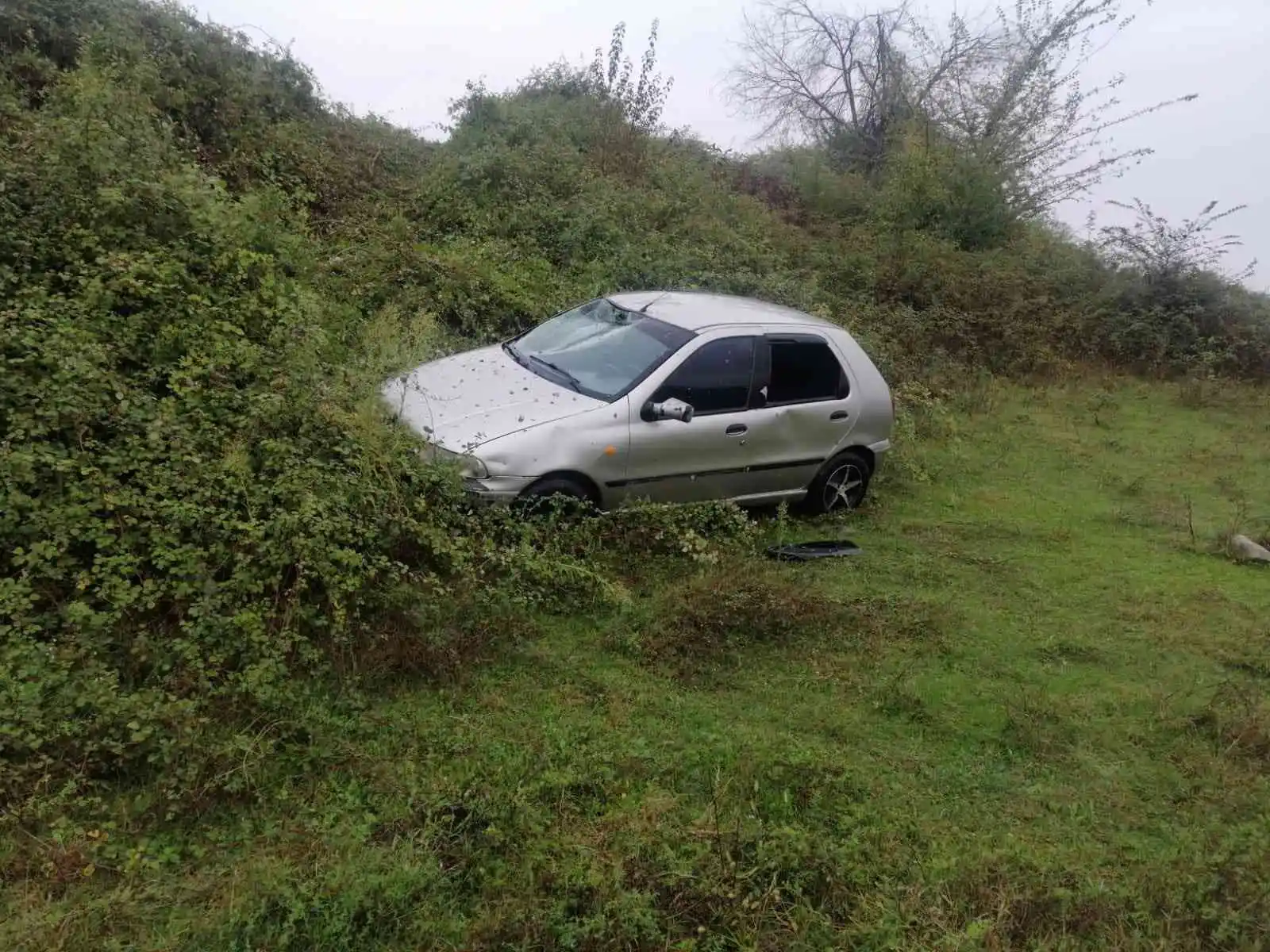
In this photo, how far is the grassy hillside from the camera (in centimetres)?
301

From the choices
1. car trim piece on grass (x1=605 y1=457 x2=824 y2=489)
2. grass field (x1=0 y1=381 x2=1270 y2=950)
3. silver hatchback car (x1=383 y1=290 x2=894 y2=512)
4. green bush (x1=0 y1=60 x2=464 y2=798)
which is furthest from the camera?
car trim piece on grass (x1=605 y1=457 x2=824 y2=489)

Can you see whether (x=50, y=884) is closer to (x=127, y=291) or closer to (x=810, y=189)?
(x=127, y=291)

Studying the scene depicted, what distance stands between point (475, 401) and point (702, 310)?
2003mm

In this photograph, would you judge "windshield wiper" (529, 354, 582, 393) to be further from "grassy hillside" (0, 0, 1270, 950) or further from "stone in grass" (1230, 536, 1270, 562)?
"stone in grass" (1230, 536, 1270, 562)

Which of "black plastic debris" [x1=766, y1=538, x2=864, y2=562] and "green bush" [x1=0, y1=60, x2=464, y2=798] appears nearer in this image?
"green bush" [x1=0, y1=60, x2=464, y2=798]

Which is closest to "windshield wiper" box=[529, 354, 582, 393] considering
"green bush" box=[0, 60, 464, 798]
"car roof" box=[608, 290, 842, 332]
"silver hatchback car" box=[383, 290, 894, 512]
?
"silver hatchback car" box=[383, 290, 894, 512]

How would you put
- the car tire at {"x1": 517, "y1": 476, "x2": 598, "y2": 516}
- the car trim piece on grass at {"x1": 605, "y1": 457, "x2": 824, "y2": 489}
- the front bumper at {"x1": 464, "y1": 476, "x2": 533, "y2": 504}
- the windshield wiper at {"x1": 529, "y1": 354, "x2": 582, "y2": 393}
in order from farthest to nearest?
the windshield wiper at {"x1": 529, "y1": 354, "x2": 582, "y2": 393}
the car trim piece on grass at {"x1": 605, "y1": 457, "x2": 824, "y2": 489}
the car tire at {"x1": 517, "y1": 476, "x2": 598, "y2": 516}
the front bumper at {"x1": 464, "y1": 476, "x2": 533, "y2": 504}

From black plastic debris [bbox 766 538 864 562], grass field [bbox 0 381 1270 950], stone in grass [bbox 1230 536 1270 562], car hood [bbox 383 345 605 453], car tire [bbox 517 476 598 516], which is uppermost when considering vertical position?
car hood [bbox 383 345 605 453]

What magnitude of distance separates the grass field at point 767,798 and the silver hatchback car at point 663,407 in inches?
35.1

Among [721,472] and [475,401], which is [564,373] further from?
[721,472]

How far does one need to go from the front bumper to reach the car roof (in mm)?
1842

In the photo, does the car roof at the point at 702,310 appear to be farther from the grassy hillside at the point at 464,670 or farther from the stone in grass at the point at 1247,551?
the stone in grass at the point at 1247,551

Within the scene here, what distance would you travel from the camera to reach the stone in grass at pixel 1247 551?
673 centimetres

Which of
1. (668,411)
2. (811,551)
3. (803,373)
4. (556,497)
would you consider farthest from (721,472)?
(556,497)
